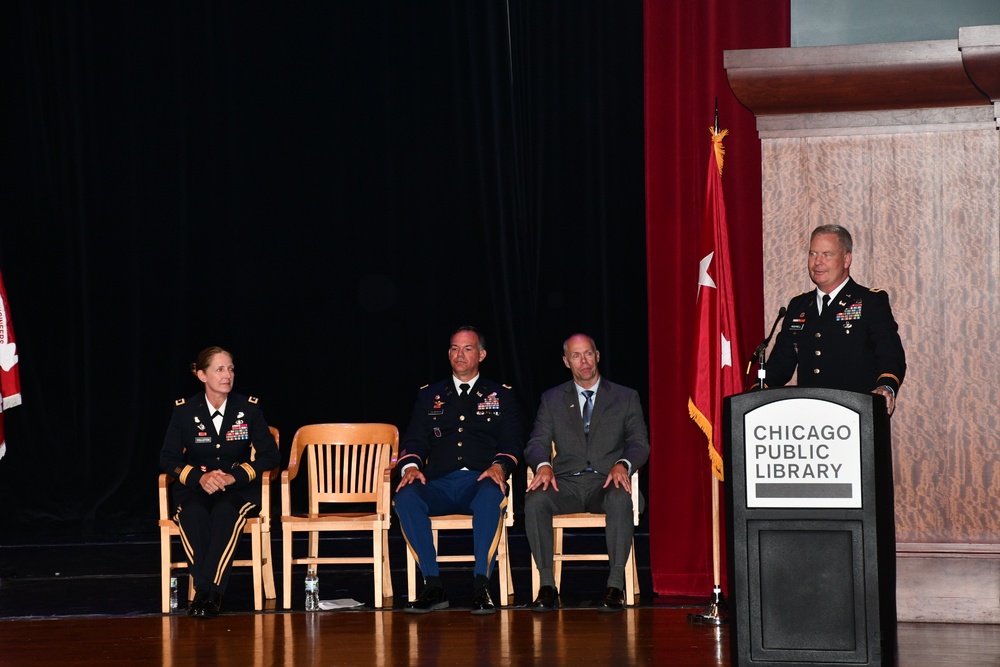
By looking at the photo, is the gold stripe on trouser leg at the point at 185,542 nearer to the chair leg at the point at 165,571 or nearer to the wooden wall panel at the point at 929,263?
the chair leg at the point at 165,571

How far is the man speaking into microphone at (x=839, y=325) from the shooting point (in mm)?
4016

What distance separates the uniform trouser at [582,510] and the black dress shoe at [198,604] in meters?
1.36

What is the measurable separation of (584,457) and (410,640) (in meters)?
1.27

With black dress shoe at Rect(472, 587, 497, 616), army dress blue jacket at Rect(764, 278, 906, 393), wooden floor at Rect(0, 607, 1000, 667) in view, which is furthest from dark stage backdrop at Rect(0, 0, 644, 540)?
army dress blue jacket at Rect(764, 278, 906, 393)

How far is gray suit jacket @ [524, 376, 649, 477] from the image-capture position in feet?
16.5

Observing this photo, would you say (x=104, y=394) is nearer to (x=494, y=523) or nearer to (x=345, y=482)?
(x=345, y=482)

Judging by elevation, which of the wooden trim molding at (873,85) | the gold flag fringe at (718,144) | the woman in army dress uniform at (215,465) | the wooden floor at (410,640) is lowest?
the wooden floor at (410,640)

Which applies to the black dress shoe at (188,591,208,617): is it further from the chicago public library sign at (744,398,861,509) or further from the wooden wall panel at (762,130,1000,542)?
the wooden wall panel at (762,130,1000,542)

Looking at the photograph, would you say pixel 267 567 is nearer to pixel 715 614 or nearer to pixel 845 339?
pixel 715 614

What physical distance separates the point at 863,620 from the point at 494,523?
196 cm

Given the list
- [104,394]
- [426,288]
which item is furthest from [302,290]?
[104,394]

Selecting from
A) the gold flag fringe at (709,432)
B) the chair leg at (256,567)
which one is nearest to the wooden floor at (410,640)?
the chair leg at (256,567)

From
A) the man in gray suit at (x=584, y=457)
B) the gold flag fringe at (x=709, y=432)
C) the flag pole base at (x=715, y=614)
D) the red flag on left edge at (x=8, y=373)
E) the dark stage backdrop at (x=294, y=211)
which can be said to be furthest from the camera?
the dark stage backdrop at (x=294, y=211)

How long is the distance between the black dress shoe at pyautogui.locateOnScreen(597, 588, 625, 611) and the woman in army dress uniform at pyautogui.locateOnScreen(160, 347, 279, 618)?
1.57m
